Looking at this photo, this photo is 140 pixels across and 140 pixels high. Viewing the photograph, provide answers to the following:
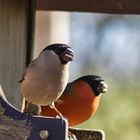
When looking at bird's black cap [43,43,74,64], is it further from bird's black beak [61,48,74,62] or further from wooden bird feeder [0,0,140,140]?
wooden bird feeder [0,0,140,140]

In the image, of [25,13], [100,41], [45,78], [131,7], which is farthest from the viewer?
[100,41]

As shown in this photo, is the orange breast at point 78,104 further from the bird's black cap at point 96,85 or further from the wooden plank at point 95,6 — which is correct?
the wooden plank at point 95,6

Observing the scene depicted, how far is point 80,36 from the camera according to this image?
370 inches

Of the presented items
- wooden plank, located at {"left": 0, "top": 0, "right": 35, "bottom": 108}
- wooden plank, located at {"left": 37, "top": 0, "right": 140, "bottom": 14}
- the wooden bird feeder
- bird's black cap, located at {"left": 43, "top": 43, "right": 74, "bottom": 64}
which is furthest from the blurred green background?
bird's black cap, located at {"left": 43, "top": 43, "right": 74, "bottom": 64}

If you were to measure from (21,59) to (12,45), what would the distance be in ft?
0.37

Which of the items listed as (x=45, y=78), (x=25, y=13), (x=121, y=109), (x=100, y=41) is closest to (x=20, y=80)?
(x=45, y=78)

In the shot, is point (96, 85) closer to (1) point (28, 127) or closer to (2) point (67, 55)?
(2) point (67, 55)

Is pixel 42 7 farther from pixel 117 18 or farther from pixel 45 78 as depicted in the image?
pixel 117 18

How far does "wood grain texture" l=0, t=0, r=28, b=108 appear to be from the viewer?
→ 12.9ft

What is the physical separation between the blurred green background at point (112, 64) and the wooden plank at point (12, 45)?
3.78 meters

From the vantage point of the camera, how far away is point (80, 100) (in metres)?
4.70

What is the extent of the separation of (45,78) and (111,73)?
16.2 feet

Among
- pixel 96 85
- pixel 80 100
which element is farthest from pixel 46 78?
pixel 96 85

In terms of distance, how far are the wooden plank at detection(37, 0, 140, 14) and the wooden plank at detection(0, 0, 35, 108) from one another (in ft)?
1.19
